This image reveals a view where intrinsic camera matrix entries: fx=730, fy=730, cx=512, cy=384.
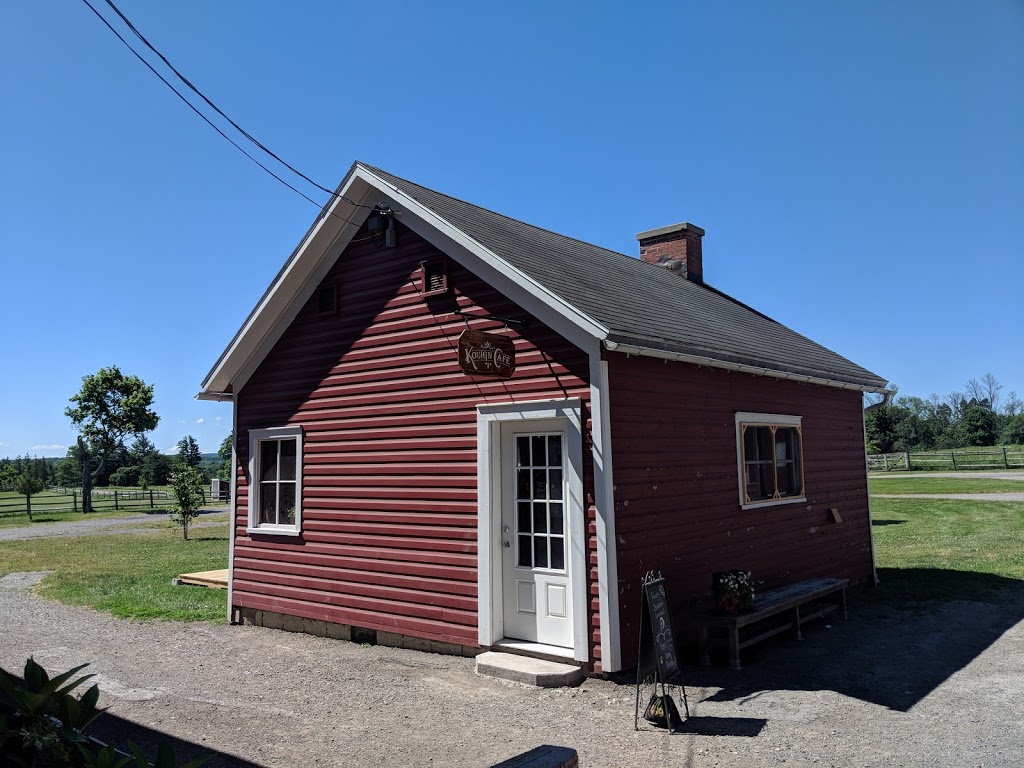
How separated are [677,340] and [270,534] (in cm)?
611

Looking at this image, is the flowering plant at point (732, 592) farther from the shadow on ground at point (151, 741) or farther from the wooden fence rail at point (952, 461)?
the wooden fence rail at point (952, 461)

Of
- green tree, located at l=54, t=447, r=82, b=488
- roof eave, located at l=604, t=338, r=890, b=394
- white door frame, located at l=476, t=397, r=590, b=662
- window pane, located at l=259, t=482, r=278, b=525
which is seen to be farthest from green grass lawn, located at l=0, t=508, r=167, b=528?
green tree, located at l=54, t=447, r=82, b=488

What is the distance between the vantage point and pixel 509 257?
7863 mm

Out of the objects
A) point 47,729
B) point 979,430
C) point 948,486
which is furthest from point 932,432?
point 47,729

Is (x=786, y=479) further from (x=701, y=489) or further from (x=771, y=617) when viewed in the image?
(x=701, y=489)

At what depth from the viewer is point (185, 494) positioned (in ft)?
74.7

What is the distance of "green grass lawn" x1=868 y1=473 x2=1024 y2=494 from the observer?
28675mm

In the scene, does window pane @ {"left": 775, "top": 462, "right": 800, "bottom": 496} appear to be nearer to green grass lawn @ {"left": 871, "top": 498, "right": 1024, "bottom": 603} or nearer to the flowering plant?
green grass lawn @ {"left": 871, "top": 498, "right": 1024, "bottom": 603}

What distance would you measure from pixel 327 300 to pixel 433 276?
189 centimetres

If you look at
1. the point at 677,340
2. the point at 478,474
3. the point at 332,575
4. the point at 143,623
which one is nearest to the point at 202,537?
the point at 143,623

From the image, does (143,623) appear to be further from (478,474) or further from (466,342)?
(466,342)

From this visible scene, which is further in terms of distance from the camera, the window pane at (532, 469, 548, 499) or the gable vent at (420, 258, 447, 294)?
the gable vent at (420, 258, 447, 294)

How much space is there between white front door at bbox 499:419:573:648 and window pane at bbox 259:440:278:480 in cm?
399

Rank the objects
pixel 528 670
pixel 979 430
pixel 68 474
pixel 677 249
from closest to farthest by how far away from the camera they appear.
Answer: pixel 528 670 < pixel 677 249 < pixel 979 430 < pixel 68 474
